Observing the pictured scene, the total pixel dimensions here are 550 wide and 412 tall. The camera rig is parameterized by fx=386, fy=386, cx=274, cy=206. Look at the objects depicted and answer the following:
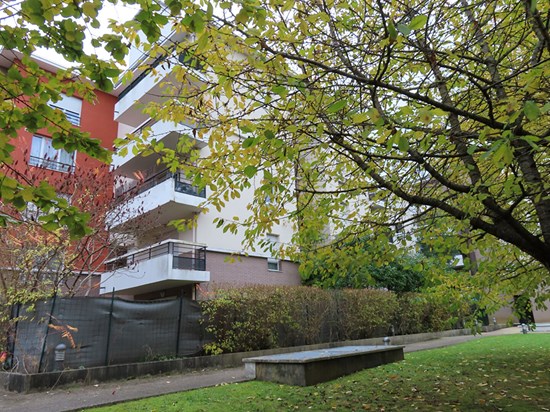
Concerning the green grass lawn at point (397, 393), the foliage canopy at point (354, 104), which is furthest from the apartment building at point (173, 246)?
the foliage canopy at point (354, 104)

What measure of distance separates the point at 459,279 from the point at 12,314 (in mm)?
10364

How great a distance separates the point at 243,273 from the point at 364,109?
44.4 ft

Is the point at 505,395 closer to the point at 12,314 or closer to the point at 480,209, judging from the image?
the point at 480,209

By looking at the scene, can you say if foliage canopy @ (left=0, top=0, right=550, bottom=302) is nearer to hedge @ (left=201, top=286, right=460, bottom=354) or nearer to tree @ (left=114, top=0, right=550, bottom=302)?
tree @ (left=114, top=0, right=550, bottom=302)

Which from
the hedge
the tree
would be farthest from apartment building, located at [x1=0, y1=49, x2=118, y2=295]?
the hedge

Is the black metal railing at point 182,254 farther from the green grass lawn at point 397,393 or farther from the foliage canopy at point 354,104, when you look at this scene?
the foliage canopy at point 354,104

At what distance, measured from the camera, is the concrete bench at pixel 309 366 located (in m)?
7.42

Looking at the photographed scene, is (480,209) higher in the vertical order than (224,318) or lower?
higher

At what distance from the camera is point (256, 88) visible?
4.28 meters

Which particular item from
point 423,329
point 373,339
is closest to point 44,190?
point 373,339

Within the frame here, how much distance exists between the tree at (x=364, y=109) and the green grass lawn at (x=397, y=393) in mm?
1941

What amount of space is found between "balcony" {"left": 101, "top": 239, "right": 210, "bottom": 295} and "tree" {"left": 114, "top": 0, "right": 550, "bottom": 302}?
9.64 meters

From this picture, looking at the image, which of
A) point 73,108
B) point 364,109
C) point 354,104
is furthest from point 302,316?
point 73,108

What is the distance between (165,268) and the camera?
14.6 meters
